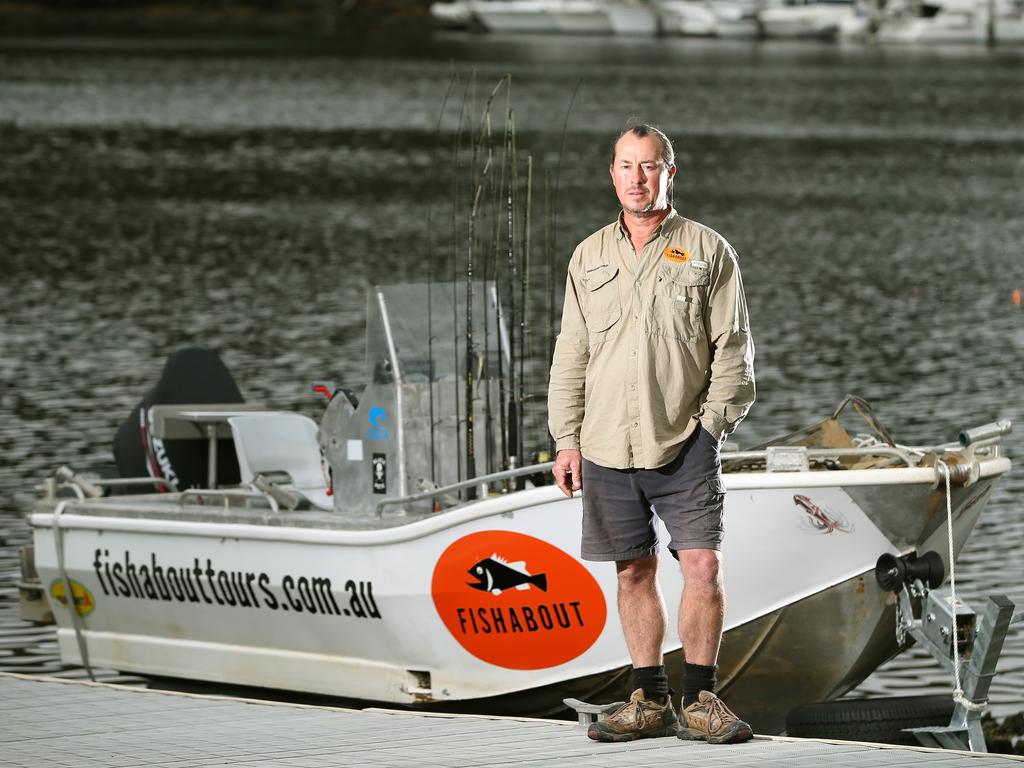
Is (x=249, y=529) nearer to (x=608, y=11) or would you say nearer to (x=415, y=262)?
(x=415, y=262)

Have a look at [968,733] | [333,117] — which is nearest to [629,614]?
[968,733]

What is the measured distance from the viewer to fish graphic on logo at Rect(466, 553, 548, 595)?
894 centimetres

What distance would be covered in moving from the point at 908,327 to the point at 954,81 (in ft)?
185

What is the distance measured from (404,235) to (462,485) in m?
22.7

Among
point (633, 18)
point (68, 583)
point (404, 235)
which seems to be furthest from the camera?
point (633, 18)

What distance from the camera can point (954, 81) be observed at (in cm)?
7669

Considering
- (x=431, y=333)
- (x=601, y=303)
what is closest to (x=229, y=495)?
(x=431, y=333)

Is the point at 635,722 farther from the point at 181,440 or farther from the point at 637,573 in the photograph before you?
the point at 181,440

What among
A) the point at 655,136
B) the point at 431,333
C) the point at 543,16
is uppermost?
the point at 543,16

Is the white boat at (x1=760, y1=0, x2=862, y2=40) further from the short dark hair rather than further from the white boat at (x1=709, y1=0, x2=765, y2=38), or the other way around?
the short dark hair

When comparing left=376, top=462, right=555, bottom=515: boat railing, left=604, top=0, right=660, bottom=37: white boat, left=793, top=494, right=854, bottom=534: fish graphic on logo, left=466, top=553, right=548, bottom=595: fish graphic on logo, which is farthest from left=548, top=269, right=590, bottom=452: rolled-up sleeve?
left=604, top=0, right=660, bottom=37: white boat

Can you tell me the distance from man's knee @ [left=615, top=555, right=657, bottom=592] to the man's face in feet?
3.79

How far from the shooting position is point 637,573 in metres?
6.60

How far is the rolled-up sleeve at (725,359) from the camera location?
6.38 m
